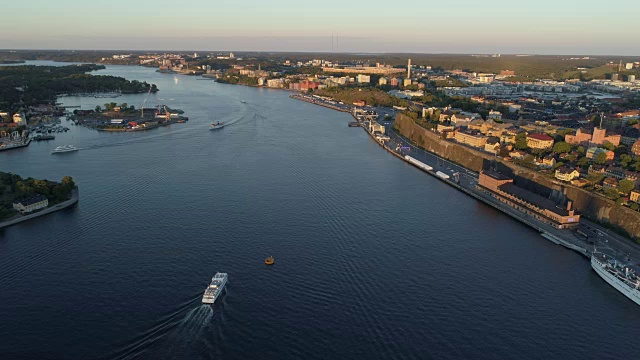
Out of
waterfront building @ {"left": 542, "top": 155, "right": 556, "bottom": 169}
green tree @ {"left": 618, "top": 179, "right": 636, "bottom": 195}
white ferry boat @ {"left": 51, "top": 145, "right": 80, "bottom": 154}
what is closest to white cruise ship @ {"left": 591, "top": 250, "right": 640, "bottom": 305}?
green tree @ {"left": 618, "top": 179, "right": 636, "bottom": 195}

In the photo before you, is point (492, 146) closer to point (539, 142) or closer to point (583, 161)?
point (539, 142)

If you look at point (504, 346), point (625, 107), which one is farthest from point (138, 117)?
point (625, 107)

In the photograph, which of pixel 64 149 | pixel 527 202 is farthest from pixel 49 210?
pixel 527 202

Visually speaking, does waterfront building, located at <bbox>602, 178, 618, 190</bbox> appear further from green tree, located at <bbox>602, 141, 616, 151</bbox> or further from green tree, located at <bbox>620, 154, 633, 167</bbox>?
green tree, located at <bbox>602, 141, 616, 151</bbox>

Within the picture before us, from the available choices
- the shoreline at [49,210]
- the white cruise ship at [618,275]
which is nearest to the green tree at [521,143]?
the white cruise ship at [618,275]

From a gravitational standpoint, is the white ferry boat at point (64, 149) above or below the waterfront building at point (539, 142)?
below

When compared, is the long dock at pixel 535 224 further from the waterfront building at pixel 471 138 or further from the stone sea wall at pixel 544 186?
the waterfront building at pixel 471 138
